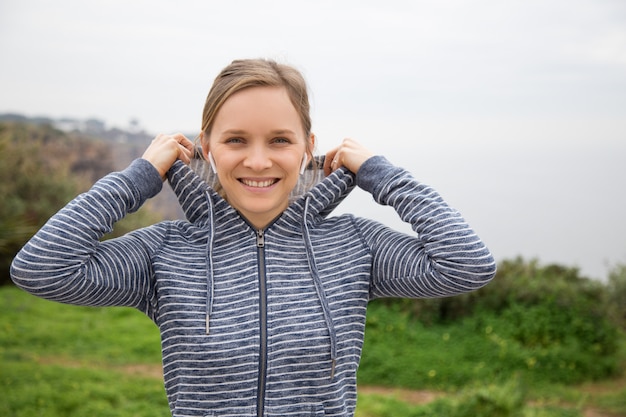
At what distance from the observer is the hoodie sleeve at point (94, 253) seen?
164 cm

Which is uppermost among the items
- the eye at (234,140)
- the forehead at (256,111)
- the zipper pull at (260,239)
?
the forehead at (256,111)

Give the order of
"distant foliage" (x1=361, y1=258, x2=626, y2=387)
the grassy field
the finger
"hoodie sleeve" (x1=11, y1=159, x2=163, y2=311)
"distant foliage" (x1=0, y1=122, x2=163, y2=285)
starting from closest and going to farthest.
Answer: "hoodie sleeve" (x1=11, y1=159, x2=163, y2=311), the finger, the grassy field, "distant foliage" (x1=361, y1=258, x2=626, y2=387), "distant foliage" (x1=0, y1=122, x2=163, y2=285)

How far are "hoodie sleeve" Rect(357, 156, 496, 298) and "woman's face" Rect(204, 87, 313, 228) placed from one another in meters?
0.28

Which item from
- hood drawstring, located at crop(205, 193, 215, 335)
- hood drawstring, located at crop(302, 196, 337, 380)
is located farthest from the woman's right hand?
hood drawstring, located at crop(302, 196, 337, 380)

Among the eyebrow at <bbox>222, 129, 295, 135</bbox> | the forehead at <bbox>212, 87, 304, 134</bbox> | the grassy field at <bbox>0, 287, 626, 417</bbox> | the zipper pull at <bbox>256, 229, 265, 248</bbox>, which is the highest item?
the forehead at <bbox>212, 87, 304, 134</bbox>

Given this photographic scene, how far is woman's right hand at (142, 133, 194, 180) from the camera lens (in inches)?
74.6

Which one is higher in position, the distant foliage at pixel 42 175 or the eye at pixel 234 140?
the distant foliage at pixel 42 175

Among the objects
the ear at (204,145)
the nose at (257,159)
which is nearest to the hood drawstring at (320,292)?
the nose at (257,159)

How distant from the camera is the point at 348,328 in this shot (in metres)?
1.77

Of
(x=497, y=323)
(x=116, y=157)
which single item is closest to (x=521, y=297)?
(x=497, y=323)

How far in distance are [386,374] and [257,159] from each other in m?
4.96

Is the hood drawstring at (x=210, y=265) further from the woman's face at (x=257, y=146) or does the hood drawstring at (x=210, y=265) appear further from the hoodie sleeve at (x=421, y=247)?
the hoodie sleeve at (x=421, y=247)

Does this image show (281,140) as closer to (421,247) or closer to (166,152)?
(166,152)

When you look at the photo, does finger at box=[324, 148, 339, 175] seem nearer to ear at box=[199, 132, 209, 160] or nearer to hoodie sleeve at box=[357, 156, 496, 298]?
hoodie sleeve at box=[357, 156, 496, 298]
